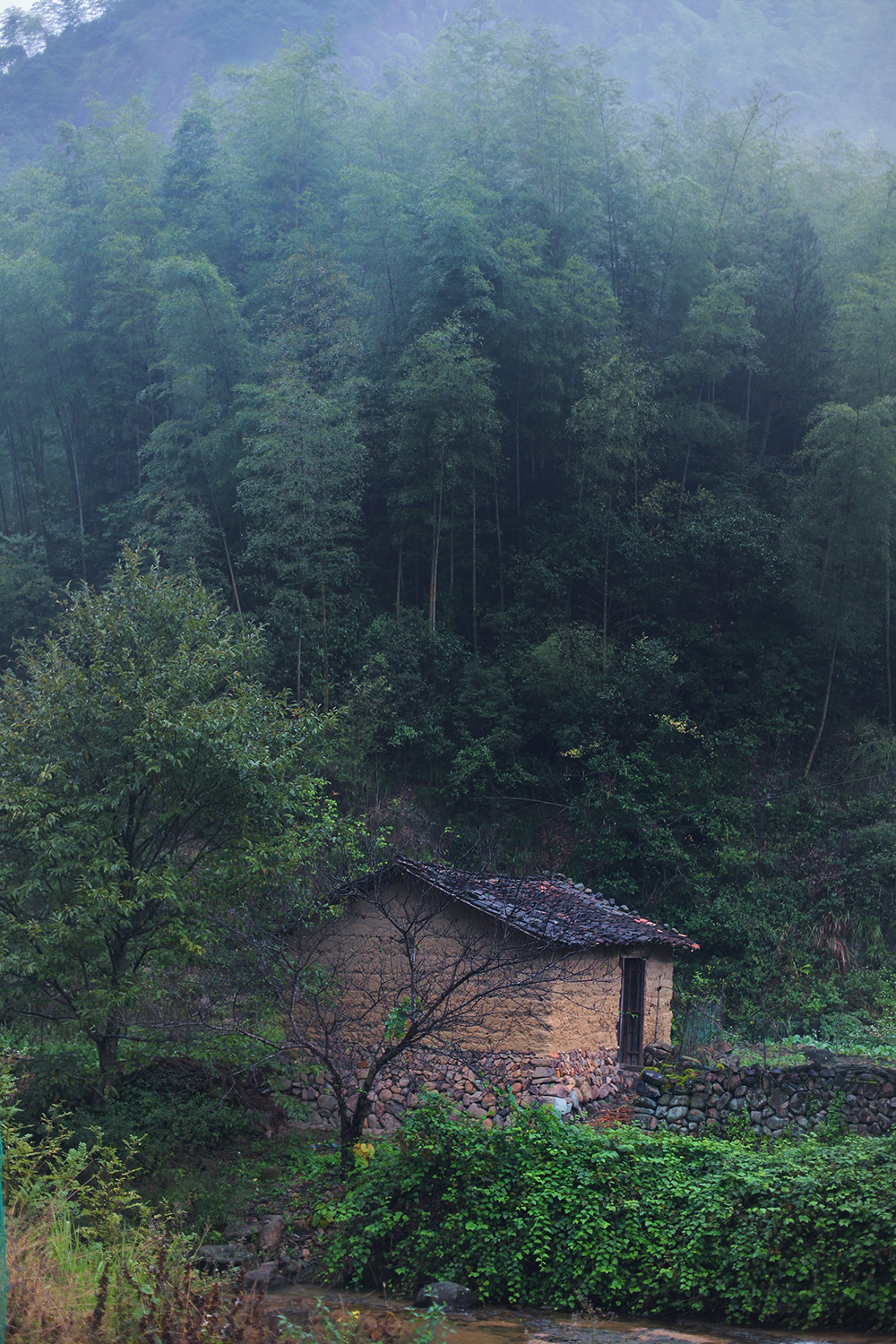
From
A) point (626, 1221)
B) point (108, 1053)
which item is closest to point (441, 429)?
point (108, 1053)

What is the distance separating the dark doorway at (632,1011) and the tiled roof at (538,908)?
0.48 metres

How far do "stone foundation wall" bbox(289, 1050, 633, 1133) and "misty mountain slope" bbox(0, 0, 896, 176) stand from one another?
5012 cm

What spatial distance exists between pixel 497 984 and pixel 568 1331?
4.87m

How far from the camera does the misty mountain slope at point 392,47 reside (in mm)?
51031

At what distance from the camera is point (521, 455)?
22719mm

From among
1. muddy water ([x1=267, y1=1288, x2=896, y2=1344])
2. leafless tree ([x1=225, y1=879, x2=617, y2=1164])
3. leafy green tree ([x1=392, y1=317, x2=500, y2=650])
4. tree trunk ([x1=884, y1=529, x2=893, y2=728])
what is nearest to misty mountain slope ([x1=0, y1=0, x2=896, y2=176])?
leafy green tree ([x1=392, y1=317, x2=500, y2=650])

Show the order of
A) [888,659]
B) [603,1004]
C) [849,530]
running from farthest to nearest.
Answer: [888,659], [849,530], [603,1004]

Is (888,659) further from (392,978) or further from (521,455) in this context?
(392,978)

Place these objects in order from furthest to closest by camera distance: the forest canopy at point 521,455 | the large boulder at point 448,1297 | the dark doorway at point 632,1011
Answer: the forest canopy at point 521,455 → the dark doorway at point 632,1011 → the large boulder at point 448,1297

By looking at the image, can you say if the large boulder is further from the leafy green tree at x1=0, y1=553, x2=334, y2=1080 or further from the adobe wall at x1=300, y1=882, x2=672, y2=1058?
the leafy green tree at x1=0, y1=553, x2=334, y2=1080

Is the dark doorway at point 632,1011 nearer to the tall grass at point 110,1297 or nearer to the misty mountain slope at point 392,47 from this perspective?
the tall grass at point 110,1297

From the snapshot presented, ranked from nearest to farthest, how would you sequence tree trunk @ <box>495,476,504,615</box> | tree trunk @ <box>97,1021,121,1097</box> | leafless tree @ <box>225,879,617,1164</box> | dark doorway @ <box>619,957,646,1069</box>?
leafless tree @ <box>225,879,617,1164</box>
tree trunk @ <box>97,1021,121,1097</box>
dark doorway @ <box>619,957,646,1069</box>
tree trunk @ <box>495,476,504,615</box>

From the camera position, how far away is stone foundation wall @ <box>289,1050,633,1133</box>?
416 inches

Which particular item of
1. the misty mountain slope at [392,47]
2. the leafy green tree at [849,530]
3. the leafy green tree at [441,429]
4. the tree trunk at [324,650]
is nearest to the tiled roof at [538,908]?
the tree trunk at [324,650]
